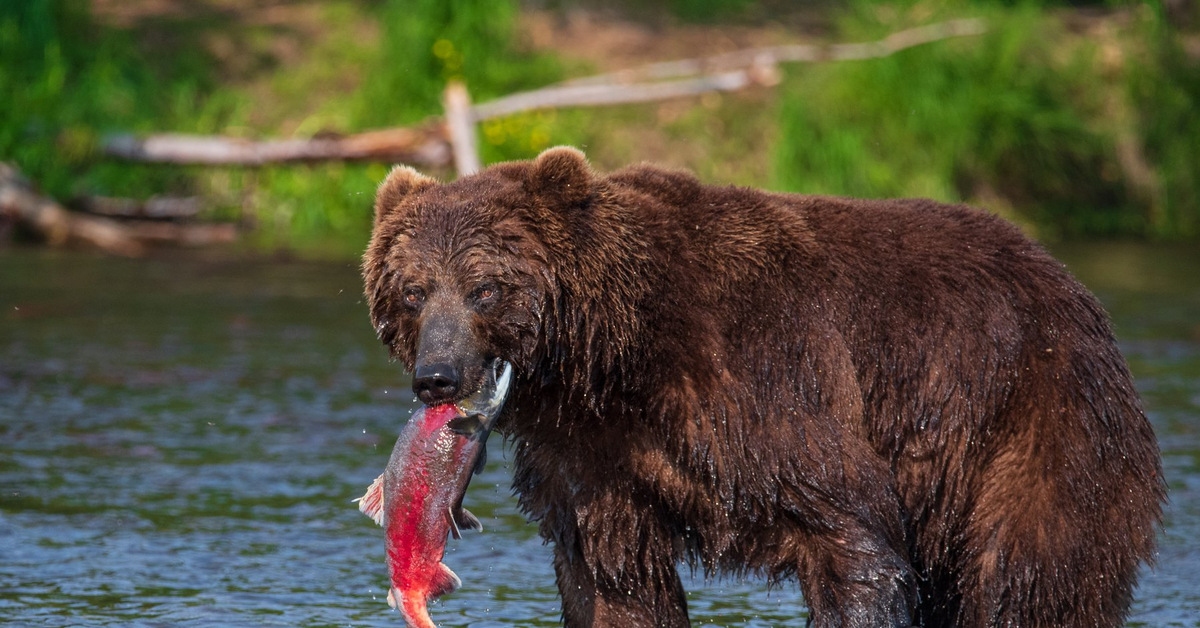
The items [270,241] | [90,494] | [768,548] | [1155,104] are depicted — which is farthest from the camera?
[1155,104]

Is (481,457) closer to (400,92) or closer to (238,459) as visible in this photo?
(238,459)

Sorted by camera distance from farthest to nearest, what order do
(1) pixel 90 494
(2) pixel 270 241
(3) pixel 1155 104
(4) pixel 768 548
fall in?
(3) pixel 1155 104, (2) pixel 270 241, (1) pixel 90 494, (4) pixel 768 548

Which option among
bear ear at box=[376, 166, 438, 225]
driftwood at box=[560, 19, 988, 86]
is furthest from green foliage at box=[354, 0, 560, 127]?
bear ear at box=[376, 166, 438, 225]

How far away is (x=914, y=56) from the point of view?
1766 centimetres

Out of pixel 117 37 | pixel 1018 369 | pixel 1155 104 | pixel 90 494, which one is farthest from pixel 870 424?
pixel 117 37

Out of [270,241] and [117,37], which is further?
[117,37]

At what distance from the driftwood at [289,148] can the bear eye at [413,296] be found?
11.4m

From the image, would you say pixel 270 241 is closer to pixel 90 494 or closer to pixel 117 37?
pixel 117 37

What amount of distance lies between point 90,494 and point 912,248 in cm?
452

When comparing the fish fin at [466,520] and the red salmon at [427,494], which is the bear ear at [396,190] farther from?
the fish fin at [466,520]

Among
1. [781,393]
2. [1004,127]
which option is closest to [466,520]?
[781,393]

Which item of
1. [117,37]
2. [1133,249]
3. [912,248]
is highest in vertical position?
[117,37]

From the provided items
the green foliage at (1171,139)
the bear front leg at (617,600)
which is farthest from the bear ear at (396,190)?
the green foliage at (1171,139)

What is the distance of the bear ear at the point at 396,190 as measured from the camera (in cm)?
533
